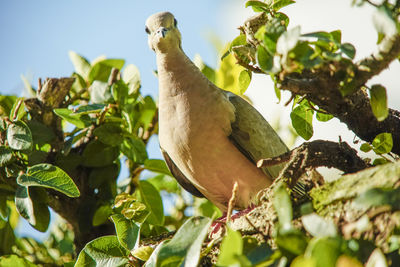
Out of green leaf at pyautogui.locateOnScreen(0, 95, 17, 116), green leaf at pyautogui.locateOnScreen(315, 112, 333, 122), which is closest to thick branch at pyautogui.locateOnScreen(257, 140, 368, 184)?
green leaf at pyautogui.locateOnScreen(315, 112, 333, 122)

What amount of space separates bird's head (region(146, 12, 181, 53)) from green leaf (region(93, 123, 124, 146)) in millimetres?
581

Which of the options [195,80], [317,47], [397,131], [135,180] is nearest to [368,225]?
[317,47]

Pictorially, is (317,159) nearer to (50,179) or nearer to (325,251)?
(325,251)

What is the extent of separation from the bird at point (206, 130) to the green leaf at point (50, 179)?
2.56 feet

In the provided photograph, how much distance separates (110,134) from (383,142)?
5.10 feet

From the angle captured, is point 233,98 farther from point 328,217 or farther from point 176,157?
point 328,217

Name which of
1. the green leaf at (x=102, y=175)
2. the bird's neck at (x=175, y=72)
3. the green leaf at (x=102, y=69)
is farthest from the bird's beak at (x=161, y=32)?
the green leaf at (x=102, y=175)

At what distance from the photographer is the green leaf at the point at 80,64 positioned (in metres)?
3.35

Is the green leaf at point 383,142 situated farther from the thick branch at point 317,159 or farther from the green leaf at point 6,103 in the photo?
the green leaf at point 6,103

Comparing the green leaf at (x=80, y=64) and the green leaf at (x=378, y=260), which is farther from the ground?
the green leaf at (x=80, y=64)

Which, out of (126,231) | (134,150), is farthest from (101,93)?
(126,231)

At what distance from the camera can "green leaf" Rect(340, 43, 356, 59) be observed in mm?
1348

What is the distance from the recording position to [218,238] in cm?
166

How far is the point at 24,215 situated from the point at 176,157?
92 centimetres
